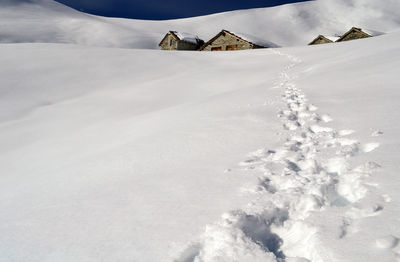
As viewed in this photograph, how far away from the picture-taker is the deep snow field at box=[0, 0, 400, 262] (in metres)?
1.68

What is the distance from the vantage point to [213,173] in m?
2.63

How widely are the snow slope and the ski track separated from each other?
49234 mm

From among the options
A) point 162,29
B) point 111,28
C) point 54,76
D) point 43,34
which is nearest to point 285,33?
point 162,29

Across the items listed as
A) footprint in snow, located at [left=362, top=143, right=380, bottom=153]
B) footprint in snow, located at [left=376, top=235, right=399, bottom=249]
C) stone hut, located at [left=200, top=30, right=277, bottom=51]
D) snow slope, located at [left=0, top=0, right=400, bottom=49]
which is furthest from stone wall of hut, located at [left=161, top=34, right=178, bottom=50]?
footprint in snow, located at [left=376, top=235, right=399, bottom=249]

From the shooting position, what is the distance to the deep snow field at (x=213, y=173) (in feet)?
5.50

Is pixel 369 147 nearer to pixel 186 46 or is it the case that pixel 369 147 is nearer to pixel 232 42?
pixel 232 42

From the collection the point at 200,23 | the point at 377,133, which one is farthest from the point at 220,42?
the point at 200,23

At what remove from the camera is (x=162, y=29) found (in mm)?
66938

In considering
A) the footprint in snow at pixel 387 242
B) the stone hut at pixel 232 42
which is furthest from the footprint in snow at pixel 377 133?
the stone hut at pixel 232 42

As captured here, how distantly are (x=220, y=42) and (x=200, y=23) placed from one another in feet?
166

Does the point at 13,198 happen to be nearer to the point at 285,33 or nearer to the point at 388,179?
the point at 388,179

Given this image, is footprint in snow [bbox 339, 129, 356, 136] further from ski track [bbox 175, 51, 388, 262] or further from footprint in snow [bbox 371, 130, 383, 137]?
footprint in snow [bbox 371, 130, 383, 137]

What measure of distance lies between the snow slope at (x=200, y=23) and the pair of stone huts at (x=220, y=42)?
1510 centimetres

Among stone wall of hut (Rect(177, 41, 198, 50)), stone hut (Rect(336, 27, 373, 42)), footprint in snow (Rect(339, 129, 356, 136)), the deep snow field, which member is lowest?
the deep snow field
